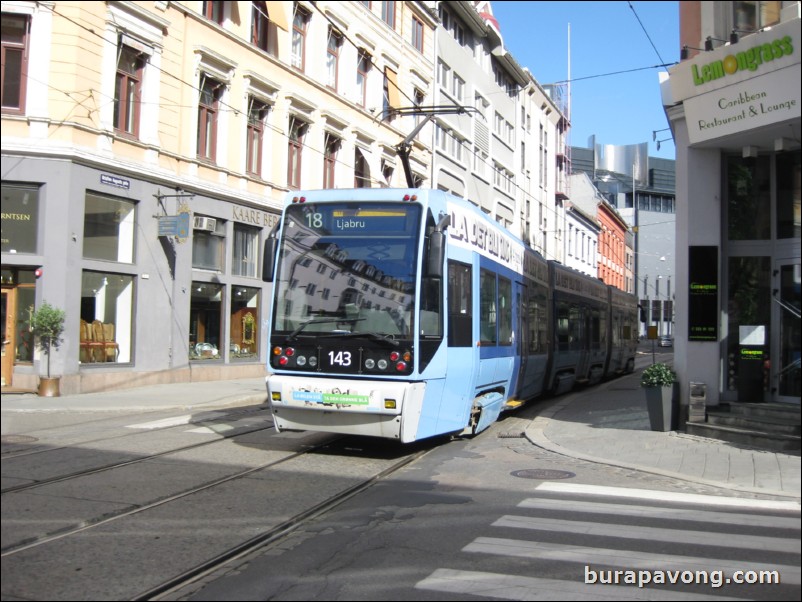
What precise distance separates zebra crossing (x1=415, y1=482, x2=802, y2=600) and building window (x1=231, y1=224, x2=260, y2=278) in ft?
59.7

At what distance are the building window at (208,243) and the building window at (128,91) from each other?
3.67 m

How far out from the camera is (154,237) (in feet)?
65.1

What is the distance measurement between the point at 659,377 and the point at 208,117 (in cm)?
1533

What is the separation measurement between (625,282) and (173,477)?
75.8m

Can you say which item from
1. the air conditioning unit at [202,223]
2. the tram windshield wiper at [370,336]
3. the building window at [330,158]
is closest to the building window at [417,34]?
the building window at [330,158]

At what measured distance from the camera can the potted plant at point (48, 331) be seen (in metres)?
15.8

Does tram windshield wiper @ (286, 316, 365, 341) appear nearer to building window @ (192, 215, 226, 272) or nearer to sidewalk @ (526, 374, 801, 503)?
sidewalk @ (526, 374, 801, 503)

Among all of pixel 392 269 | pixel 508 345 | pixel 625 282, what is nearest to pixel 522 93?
pixel 625 282

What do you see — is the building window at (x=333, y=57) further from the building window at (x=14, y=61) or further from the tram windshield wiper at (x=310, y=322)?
the building window at (x=14, y=61)

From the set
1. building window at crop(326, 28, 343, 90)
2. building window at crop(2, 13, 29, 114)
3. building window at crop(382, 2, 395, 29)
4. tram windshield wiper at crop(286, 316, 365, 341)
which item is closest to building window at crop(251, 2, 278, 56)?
building window at crop(326, 28, 343, 90)

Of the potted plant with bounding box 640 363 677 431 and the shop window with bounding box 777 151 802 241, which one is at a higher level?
the shop window with bounding box 777 151 802 241

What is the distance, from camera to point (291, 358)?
9.28 metres

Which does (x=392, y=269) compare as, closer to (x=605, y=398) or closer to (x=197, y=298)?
(x=605, y=398)

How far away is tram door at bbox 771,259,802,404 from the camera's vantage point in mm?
10805
